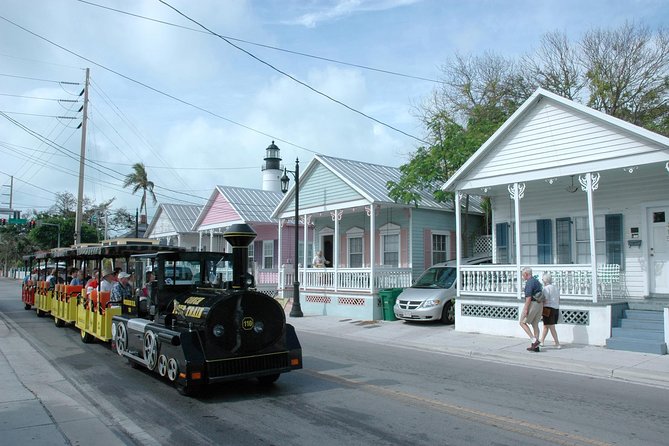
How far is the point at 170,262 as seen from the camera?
9320 millimetres

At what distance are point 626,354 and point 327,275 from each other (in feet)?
37.0

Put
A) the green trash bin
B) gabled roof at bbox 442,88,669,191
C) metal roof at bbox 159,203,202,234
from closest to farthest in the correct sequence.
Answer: gabled roof at bbox 442,88,669,191 < the green trash bin < metal roof at bbox 159,203,202,234

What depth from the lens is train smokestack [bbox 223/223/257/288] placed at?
26.5 ft

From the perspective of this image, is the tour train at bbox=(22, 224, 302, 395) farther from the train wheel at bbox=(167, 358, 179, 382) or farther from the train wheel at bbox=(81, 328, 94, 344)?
the train wheel at bbox=(81, 328, 94, 344)

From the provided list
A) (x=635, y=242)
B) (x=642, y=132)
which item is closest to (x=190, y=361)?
(x=642, y=132)

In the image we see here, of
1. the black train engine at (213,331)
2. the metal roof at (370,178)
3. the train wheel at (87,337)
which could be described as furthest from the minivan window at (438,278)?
the train wheel at (87,337)

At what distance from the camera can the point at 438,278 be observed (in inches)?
671

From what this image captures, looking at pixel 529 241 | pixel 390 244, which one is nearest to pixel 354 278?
pixel 390 244

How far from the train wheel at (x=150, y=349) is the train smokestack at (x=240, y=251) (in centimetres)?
149

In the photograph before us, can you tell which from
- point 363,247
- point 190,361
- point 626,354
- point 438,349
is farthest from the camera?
point 363,247

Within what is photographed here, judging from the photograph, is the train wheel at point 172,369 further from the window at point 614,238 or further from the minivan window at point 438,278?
the window at point 614,238

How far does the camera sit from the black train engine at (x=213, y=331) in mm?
7465

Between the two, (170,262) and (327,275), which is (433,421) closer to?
(170,262)

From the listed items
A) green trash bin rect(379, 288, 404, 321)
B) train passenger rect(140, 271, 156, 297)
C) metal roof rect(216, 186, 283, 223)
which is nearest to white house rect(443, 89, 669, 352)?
green trash bin rect(379, 288, 404, 321)
